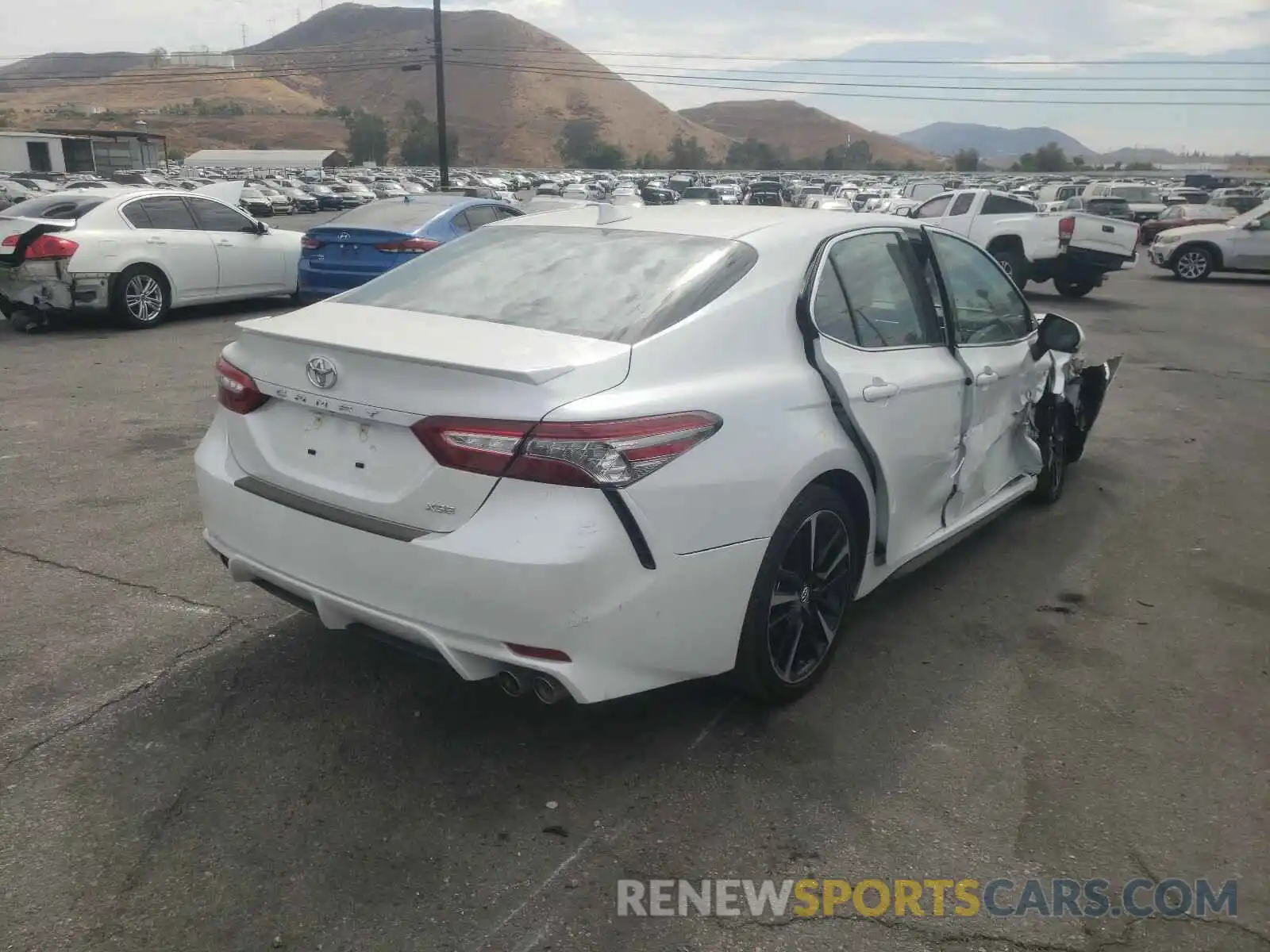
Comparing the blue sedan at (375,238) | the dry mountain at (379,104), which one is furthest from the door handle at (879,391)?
the dry mountain at (379,104)

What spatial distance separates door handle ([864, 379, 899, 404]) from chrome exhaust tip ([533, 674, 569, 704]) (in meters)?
1.53

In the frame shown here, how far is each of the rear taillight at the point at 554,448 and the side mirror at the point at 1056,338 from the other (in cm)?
318

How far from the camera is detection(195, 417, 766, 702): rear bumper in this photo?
2.76 meters

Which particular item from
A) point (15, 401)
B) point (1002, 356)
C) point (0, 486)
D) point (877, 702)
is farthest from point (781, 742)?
point (15, 401)

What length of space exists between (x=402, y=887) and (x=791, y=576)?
1.52m

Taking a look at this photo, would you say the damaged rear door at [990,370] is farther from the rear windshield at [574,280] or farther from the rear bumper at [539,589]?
the rear bumper at [539,589]

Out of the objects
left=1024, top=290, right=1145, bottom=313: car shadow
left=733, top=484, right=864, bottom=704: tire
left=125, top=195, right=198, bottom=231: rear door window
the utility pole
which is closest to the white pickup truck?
left=1024, top=290, right=1145, bottom=313: car shadow

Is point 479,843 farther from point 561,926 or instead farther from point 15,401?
point 15,401

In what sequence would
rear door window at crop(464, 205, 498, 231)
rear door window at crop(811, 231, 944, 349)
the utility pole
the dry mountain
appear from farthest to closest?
1. the dry mountain
2. the utility pole
3. rear door window at crop(464, 205, 498, 231)
4. rear door window at crop(811, 231, 944, 349)

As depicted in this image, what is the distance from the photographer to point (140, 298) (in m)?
11.7

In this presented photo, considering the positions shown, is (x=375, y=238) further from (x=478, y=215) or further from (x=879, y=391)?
(x=879, y=391)

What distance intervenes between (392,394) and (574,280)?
90 centimetres

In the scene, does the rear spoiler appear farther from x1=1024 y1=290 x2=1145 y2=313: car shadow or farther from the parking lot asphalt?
x1=1024 y1=290 x2=1145 y2=313: car shadow

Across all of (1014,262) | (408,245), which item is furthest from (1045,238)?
(408,245)
